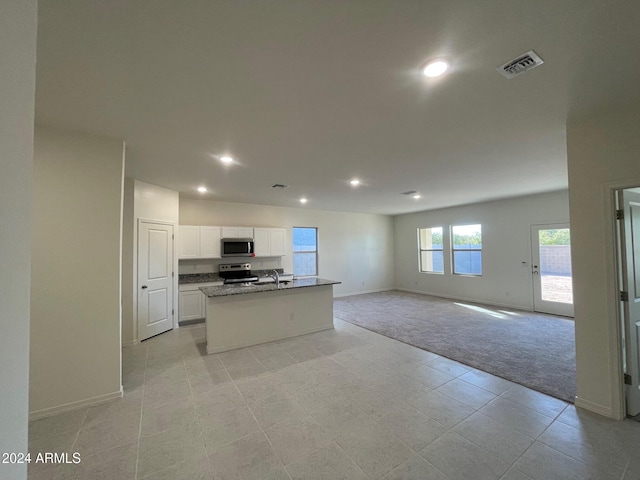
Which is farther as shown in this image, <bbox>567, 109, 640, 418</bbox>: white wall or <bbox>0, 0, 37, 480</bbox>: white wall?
<bbox>567, 109, 640, 418</bbox>: white wall

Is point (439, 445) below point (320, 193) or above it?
below

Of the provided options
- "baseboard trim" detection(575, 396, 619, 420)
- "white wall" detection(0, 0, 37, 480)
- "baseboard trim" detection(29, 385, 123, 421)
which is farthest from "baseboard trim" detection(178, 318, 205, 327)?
"baseboard trim" detection(575, 396, 619, 420)

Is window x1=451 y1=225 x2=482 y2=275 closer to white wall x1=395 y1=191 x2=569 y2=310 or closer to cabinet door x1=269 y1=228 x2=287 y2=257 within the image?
white wall x1=395 y1=191 x2=569 y2=310

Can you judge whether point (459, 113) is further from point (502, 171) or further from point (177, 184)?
point (177, 184)

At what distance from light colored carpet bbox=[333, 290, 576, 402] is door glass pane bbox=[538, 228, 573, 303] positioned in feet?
1.81

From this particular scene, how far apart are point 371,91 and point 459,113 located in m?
0.88

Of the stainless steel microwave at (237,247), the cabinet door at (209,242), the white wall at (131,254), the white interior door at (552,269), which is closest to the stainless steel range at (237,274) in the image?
the stainless steel microwave at (237,247)

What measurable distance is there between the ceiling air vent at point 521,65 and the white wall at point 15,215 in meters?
2.23

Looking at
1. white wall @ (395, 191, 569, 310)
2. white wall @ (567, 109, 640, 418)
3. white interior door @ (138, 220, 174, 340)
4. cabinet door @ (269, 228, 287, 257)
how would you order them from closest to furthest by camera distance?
white wall @ (567, 109, 640, 418) → white interior door @ (138, 220, 174, 340) → white wall @ (395, 191, 569, 310) → cabinet door @ (269, 228, 287, 257)

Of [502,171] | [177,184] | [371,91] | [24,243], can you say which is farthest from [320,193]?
[24,243]

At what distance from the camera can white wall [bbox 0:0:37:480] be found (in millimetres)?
636

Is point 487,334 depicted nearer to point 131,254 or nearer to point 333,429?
point 333,429

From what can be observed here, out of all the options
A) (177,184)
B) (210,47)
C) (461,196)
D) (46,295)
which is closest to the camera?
(210,47)

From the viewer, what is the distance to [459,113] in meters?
2.27
